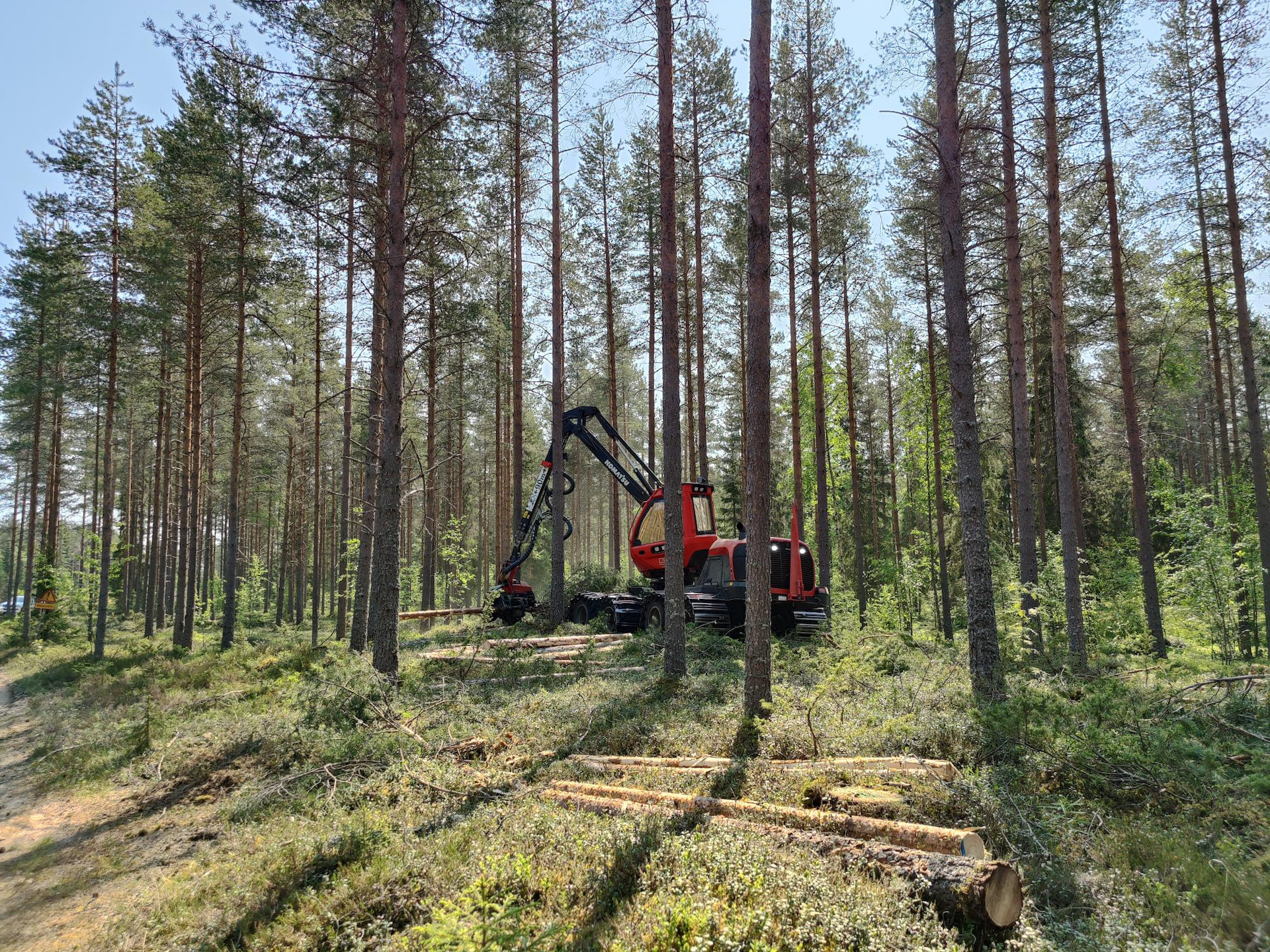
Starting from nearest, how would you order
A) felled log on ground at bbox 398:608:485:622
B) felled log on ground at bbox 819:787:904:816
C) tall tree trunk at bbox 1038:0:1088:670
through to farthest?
felled log on ground at bbox 819:787:904:816 → tall tree trunk at bbox 1038:0:1088:670 → felled log on ground at bbox 398:608:485:622

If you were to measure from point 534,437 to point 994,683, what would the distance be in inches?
1145

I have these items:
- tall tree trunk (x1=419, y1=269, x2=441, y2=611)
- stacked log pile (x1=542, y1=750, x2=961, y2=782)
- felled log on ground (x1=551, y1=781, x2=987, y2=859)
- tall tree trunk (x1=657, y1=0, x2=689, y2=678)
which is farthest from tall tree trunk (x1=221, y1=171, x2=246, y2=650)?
felled log on ground (x1=551, y1=781, x2=987, y2=859)

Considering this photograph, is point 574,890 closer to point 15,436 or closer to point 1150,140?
point 1150,140

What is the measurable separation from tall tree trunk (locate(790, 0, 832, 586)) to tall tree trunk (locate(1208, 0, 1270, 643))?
847cm

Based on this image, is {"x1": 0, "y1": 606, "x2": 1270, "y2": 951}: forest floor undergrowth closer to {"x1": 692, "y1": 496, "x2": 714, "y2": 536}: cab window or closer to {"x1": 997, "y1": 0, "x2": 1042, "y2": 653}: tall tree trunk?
{"x1": 997, "y1": 0, "x2": 1042, "y2": 653}: tall tree trunk

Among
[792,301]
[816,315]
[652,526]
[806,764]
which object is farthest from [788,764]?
[792,301]

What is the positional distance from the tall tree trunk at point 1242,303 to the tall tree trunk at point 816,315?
8.47 m

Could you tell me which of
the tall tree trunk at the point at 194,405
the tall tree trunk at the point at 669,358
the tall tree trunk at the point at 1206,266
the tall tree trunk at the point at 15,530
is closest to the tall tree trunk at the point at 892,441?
the tall tree trunk at the point at 1206,266

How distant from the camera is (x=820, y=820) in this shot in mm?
4617

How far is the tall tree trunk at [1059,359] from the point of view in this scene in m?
11.6

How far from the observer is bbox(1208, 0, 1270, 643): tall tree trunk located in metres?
14.1

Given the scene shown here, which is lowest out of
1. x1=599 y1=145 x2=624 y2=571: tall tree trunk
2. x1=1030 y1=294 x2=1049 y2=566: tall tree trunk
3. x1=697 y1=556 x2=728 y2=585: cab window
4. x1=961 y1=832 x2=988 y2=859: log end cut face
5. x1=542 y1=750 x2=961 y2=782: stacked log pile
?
x1=542 y1=750 x2=961 y2=782: stacked log pile

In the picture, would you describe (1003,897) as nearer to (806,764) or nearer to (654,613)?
(806,764)

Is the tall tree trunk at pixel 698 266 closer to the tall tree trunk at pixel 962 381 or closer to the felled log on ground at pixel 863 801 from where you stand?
the tall tree trunk at pixel 962 381
